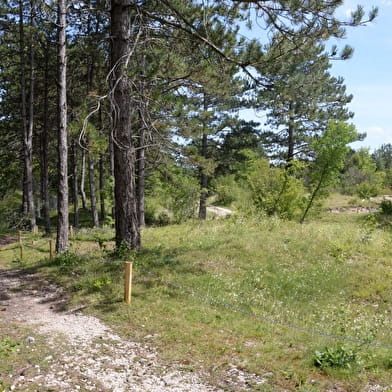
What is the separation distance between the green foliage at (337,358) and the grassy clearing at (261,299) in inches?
0.5

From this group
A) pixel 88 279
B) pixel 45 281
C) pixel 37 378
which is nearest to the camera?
pixel 37 378

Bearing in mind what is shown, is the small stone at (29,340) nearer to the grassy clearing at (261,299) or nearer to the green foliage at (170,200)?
the grassy clearing at (261,299)

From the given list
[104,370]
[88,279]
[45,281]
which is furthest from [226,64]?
[104,370]

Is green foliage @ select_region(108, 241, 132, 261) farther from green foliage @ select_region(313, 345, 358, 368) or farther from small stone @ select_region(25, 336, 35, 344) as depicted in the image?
green foliage @ select_region(313, 345, 358, 368)

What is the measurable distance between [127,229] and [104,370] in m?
5.22

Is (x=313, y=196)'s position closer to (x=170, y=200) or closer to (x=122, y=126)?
(x=170, y=200)

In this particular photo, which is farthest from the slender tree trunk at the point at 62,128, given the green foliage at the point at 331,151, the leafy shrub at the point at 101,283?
the green foliage at the point at 331,151

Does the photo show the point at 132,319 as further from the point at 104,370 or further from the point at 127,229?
the point at 127,229

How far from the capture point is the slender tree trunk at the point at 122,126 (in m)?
9.51

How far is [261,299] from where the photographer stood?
7.88m

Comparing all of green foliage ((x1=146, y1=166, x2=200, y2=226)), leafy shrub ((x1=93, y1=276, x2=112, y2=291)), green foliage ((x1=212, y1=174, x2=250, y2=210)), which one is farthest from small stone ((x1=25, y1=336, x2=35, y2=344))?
green foliage ((x1=212, y1=174, x2=250, y2=210))

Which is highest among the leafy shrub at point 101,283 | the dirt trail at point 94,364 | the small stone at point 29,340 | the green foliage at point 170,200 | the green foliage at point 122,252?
the green foliage at point 170,200

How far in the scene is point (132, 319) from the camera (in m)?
6.55

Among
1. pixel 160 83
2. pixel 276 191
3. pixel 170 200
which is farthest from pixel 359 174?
pixel 160 83
